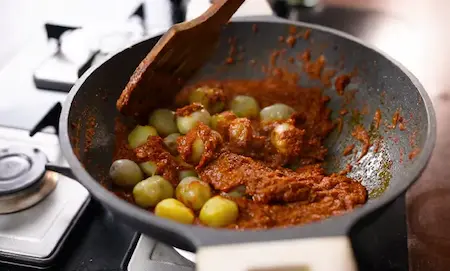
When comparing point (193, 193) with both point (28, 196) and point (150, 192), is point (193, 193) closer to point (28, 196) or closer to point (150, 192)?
point (150, 192)

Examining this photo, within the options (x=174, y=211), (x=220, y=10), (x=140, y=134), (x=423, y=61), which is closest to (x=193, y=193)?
(x=174, y=211)

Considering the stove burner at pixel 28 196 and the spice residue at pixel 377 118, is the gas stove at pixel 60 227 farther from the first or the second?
the spice residue at pixel 377 118

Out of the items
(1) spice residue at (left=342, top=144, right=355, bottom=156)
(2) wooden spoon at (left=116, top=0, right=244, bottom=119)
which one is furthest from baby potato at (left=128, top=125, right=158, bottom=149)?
(1) spice residue at (left=342, top=144, right=355, bottom=156)

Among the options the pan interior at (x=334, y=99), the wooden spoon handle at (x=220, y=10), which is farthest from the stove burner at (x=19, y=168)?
the wooden spoon handle at (x=220, y=10)

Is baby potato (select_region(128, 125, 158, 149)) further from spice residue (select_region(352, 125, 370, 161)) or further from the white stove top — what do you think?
spice residue (select_region(352, 125, 370, 161))

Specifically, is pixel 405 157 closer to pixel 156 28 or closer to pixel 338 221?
pixel 338 221

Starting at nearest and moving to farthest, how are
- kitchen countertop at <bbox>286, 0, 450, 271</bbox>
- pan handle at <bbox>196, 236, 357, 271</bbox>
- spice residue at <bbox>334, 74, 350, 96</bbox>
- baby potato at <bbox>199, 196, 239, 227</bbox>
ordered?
pan handle at <bbox>196, 236, 357, 271</bbox>, baby potato at <bbox>199, 196, 239, 227</bbox>, kitchen countertop at <bbox>286, 0, 450, 271</bbox>, spice residue at <bbox>334, 74, 350, 96</bbox>
